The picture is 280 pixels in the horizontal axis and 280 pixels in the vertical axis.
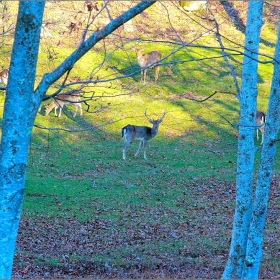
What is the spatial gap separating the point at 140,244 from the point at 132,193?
4.31m

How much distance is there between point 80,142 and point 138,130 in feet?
7.71

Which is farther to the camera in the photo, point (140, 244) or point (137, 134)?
point (137, 134)

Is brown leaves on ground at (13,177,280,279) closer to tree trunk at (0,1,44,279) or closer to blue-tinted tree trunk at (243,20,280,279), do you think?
blue-tinted tree trunk at (243,20,280,279)

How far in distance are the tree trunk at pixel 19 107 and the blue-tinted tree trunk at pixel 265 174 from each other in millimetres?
3368

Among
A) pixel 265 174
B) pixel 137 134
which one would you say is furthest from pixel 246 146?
pixel 137 134

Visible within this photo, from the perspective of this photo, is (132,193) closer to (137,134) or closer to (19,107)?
(137,134)

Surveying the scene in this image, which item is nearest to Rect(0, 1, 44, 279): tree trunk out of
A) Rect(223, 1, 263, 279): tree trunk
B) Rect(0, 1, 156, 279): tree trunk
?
Rect(0, 1, 156, 279): tree trunk

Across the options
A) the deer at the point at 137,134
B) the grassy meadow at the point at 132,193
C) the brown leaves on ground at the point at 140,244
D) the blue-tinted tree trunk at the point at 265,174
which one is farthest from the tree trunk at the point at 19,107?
the deer at the point at 137,134

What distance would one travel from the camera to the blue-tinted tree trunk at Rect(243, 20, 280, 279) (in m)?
6.44

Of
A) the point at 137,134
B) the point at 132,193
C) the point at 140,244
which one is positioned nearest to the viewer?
the point at 140,244

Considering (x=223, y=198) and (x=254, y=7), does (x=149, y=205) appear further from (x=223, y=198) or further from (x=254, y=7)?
(x=254, y=7)

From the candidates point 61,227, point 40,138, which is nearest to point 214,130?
point 40,138

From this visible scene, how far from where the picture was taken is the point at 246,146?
A: 7105mm

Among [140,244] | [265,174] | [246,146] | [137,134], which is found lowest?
[140,244]
